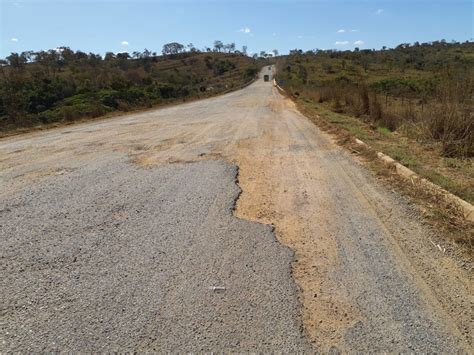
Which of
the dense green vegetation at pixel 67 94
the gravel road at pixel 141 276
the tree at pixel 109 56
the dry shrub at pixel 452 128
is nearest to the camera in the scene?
the gravel road at pixel 141 276

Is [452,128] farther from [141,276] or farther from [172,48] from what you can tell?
[172,48]

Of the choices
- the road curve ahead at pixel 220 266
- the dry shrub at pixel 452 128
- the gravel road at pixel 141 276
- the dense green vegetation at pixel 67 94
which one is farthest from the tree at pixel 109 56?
the gravel road at pixel 141 276

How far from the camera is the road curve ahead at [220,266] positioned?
2479 mm

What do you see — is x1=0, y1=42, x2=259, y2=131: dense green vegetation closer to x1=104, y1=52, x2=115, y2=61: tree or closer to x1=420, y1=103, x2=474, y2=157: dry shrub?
x1=104, y1=52, x2=115, y2=61: tree

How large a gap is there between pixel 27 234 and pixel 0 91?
79.8 feet

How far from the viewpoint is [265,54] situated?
580 ft

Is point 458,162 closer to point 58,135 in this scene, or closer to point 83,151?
point 83,151

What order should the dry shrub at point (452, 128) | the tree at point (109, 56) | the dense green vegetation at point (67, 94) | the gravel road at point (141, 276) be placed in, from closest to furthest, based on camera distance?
the gravel road at point (141, 276)
the dry shrub at point (452, 128)
the dense green vegetation at point (67, 94)
the tree at point (109, 56)

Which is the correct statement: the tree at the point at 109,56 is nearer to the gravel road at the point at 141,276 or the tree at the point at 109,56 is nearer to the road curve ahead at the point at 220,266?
the road curve ahead at the point at 220,266

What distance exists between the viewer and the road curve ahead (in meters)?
2.48

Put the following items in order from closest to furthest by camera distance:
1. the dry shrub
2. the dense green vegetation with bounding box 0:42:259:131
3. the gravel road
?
the gravel road
the dry shrub
the dense green vegetation with bounding box 0:42:259:131

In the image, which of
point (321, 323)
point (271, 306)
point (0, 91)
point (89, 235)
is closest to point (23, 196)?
point (89, 235)

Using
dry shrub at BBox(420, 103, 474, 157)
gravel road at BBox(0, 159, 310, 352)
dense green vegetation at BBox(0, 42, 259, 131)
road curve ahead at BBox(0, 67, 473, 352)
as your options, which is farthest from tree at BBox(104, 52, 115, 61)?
gravel road at BBox(0, 159, 310, 352)

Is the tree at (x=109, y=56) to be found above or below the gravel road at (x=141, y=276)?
above
